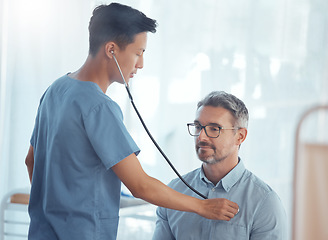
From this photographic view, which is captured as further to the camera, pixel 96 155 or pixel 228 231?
pixel 228 231

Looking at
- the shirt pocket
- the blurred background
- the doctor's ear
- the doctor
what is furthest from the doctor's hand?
the blurred background

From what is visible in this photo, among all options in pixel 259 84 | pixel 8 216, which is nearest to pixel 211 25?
pixel 259 84

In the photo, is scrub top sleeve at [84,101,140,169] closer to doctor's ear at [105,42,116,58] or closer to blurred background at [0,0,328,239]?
doctor's ear at [105,42,116,58]

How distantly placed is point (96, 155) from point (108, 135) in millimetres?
70

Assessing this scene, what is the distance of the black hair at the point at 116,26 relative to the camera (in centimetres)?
135

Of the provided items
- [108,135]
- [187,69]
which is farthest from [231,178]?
[187,69]

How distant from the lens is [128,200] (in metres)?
2.05

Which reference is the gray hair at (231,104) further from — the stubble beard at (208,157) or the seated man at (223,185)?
the stubble beard at (208,157)

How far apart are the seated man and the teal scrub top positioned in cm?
31

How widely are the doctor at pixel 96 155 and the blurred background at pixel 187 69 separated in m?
1.11

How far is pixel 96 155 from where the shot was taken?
4.29 feet

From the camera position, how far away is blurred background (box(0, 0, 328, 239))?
234 centimetres

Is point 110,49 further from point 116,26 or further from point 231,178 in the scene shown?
point 231,178

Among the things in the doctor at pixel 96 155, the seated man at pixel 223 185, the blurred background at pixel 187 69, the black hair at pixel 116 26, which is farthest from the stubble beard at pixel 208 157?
the blurred background at pixel 187 69
